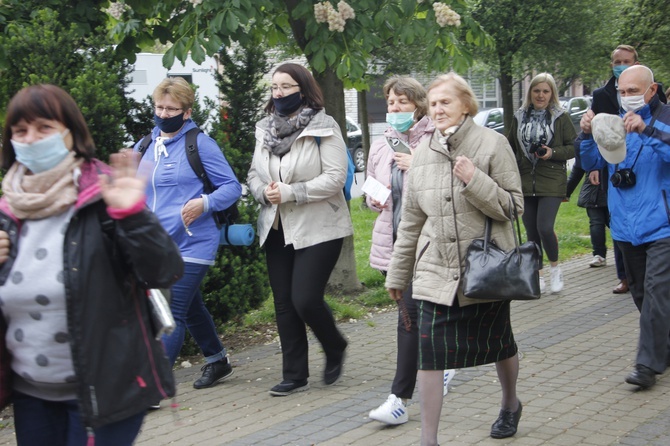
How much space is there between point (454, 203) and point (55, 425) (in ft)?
7.17

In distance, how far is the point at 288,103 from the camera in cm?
581

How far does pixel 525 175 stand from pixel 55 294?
639 cm

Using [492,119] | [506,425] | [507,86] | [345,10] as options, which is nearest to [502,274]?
[506,425]

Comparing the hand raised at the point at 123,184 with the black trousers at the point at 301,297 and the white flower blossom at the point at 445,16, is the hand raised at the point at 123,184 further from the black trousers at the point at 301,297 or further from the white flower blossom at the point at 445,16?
the white flower blossom at the point at 445,16

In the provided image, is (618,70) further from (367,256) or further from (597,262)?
(367,256)

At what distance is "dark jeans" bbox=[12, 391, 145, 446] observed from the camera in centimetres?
301

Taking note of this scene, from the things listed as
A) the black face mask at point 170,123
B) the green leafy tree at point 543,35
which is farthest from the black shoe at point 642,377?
the green leafy tree at point 543,35

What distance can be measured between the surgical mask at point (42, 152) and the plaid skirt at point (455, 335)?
2.12m

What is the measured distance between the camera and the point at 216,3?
6.88 metres

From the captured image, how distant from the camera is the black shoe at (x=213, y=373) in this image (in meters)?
6.21

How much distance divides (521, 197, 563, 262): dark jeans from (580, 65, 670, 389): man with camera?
2.77 meters

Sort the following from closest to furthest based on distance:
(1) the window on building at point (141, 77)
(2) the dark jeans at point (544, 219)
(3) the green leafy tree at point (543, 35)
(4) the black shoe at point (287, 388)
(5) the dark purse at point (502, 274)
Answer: (5) the dark purse at point (502, 274)
(4) the black shoe at point (287, 388)
(2) the dark jeans at point (544, 219)
(3) the green leafy tree at point (543, 35)
(1) the window on building at point (141, 77)

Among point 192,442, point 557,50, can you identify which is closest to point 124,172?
point 192,442

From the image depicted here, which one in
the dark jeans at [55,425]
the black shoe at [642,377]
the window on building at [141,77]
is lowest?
the black shoe at [642,377]
